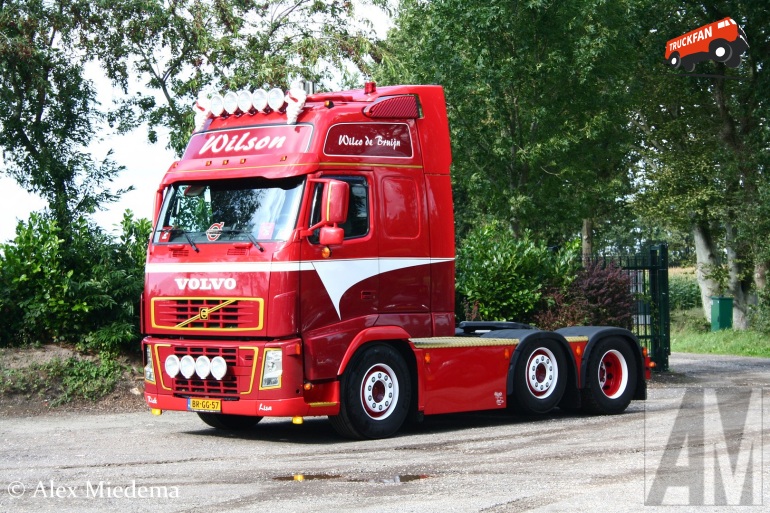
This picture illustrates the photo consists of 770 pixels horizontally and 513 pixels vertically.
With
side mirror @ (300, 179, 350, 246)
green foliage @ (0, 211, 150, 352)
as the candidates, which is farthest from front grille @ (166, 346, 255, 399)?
green foliage @ (0, 211, 150, 352)

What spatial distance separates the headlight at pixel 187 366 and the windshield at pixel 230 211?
1.25 m

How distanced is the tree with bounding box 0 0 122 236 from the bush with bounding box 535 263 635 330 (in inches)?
306

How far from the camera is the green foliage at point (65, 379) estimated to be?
49.1 ft

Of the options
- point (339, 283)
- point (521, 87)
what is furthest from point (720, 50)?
point (339, 283)

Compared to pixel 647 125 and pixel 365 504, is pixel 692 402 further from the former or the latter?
pixel 647 125

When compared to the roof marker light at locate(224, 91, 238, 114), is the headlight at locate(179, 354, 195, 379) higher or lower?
lower

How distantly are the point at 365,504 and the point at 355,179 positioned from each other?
4.74 metres

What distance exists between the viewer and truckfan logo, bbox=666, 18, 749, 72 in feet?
90.3

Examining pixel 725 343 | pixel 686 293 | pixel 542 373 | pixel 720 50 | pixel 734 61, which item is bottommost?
pixel 725 343

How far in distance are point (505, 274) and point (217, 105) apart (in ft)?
22.4

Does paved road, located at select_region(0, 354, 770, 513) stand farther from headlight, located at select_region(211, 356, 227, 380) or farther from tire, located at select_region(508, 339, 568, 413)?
headlight, located at select_region(211, 356, 227, 380)

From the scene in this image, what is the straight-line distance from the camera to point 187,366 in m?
11.8

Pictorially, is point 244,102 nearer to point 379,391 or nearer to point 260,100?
point 260,100

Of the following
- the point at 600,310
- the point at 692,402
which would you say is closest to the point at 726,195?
the point at 600,310
